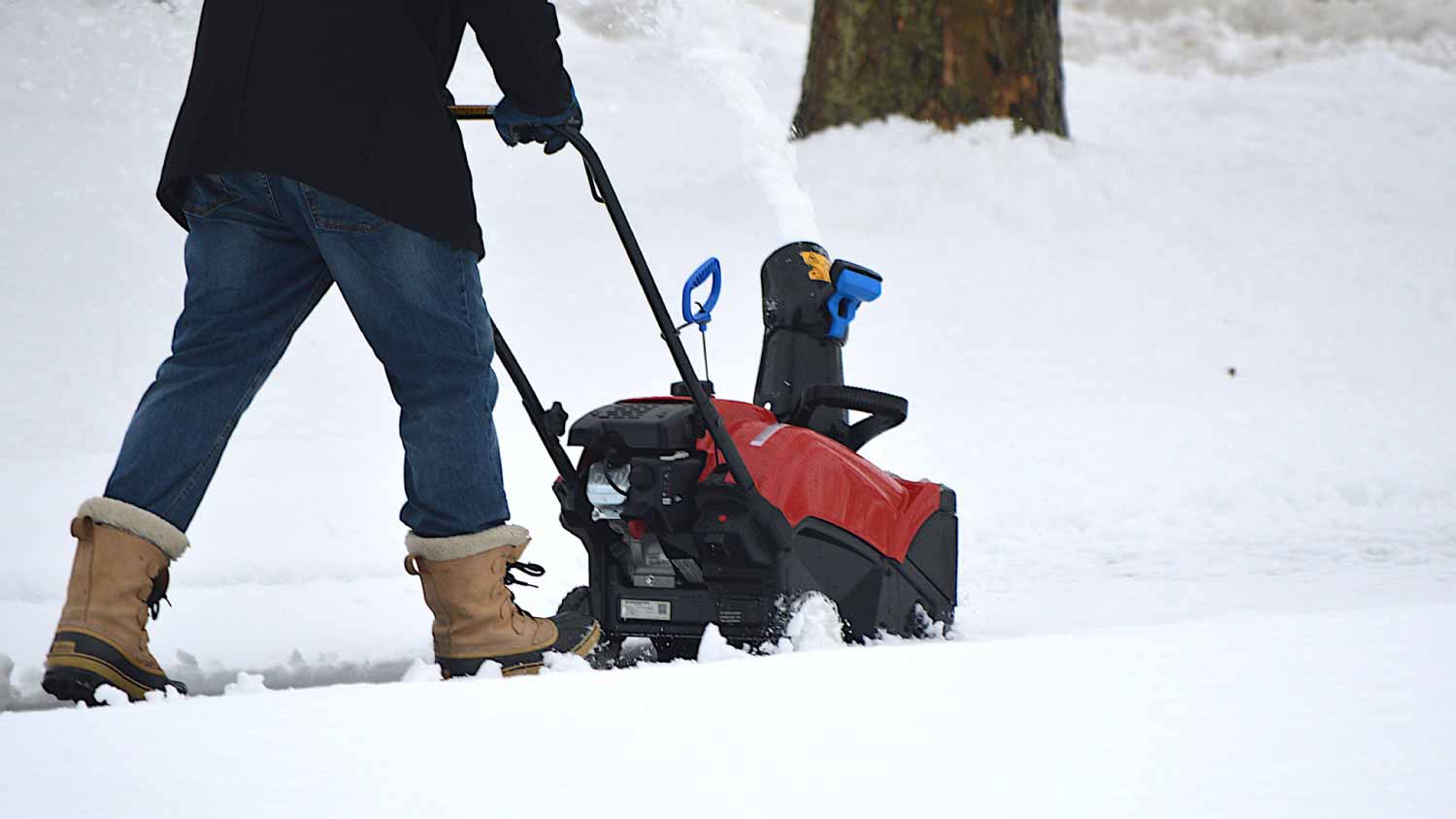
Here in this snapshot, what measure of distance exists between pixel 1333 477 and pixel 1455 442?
0.76 metres

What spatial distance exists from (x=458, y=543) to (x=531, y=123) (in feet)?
2.25

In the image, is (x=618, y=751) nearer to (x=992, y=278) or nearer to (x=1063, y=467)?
(x=1063, y=467)

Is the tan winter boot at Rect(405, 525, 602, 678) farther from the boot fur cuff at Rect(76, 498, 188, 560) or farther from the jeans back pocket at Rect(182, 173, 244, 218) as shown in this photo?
the jeans back pocket at Rect(182, 173, 244, 218)

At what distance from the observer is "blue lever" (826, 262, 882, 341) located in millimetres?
3006

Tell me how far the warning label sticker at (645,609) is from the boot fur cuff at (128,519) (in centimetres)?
87

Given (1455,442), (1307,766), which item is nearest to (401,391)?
(1307,766)

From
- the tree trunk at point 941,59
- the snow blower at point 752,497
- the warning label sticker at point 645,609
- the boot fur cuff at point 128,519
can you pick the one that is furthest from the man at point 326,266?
the tree trunk at point 941,59

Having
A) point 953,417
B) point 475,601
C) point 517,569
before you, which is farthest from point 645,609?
point 953,417

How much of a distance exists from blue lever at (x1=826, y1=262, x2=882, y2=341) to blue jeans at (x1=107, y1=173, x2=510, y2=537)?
2.91 ft

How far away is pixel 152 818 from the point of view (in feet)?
4.51

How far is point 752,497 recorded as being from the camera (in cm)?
259

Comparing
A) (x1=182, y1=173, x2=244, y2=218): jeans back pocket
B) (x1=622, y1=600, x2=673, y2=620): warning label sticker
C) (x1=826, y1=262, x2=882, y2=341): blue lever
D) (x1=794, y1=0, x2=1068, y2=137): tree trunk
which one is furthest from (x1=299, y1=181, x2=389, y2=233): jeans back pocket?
(x1=794, y1=0, x2=1068, y2=137): tree trunk

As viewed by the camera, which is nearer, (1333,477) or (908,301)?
(1333,477)

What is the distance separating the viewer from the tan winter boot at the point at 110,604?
2.18 meters
